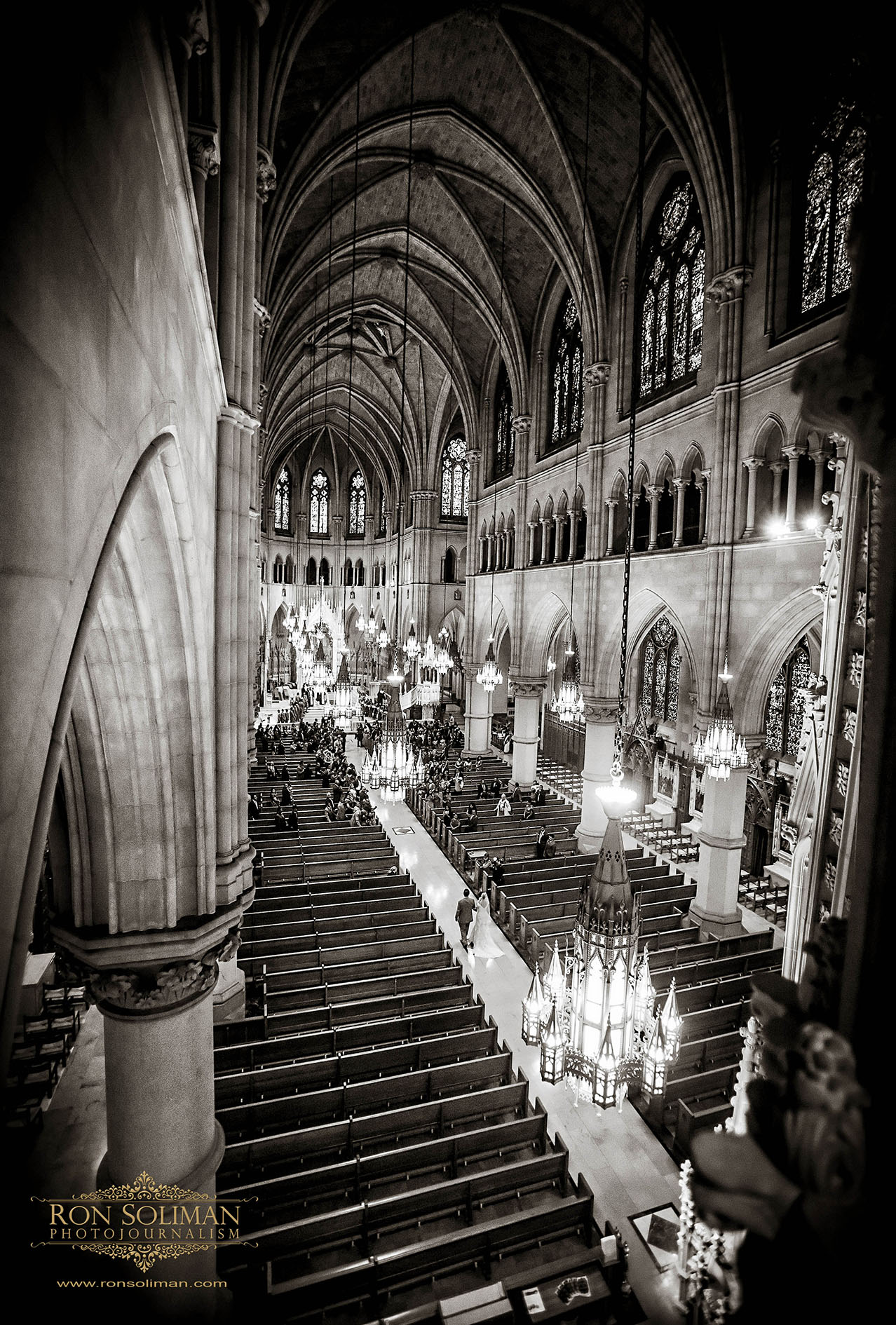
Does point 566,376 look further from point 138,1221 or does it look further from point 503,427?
point 138,1221

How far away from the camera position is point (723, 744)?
13.5 metres

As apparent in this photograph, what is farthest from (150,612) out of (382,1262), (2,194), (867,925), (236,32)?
(382,1262)

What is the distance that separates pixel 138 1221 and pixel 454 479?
3640 centimetres

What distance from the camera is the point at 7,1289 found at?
4.62 ft

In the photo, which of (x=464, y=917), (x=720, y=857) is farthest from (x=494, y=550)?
(x=464, y=917)

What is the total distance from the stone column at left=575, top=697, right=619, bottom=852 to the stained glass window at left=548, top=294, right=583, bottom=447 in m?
8.98

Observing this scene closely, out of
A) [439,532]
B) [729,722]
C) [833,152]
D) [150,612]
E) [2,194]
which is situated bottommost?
[729,722]

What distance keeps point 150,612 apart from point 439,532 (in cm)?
3425

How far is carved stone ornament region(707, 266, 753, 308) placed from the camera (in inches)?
549

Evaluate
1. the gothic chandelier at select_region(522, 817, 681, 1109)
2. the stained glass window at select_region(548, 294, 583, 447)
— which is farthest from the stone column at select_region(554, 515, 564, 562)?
the gothic chandelier at select_region(522, 817, 681, 1109)

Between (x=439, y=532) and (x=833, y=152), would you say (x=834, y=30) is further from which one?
(x=439, y=532)

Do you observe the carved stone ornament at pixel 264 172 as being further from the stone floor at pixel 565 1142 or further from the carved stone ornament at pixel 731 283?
the stone floor at pixel 565 1142

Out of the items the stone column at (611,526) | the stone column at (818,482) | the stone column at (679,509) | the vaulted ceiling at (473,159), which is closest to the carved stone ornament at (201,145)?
the vaulted ceiling at (473,159)

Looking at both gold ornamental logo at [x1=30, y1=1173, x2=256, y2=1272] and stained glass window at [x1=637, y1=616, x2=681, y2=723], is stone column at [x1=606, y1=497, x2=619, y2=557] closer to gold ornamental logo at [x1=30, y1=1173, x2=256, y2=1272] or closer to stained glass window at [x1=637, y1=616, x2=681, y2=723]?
stained glass window at [x1=637, y1=616, x2=681, y2=723]
